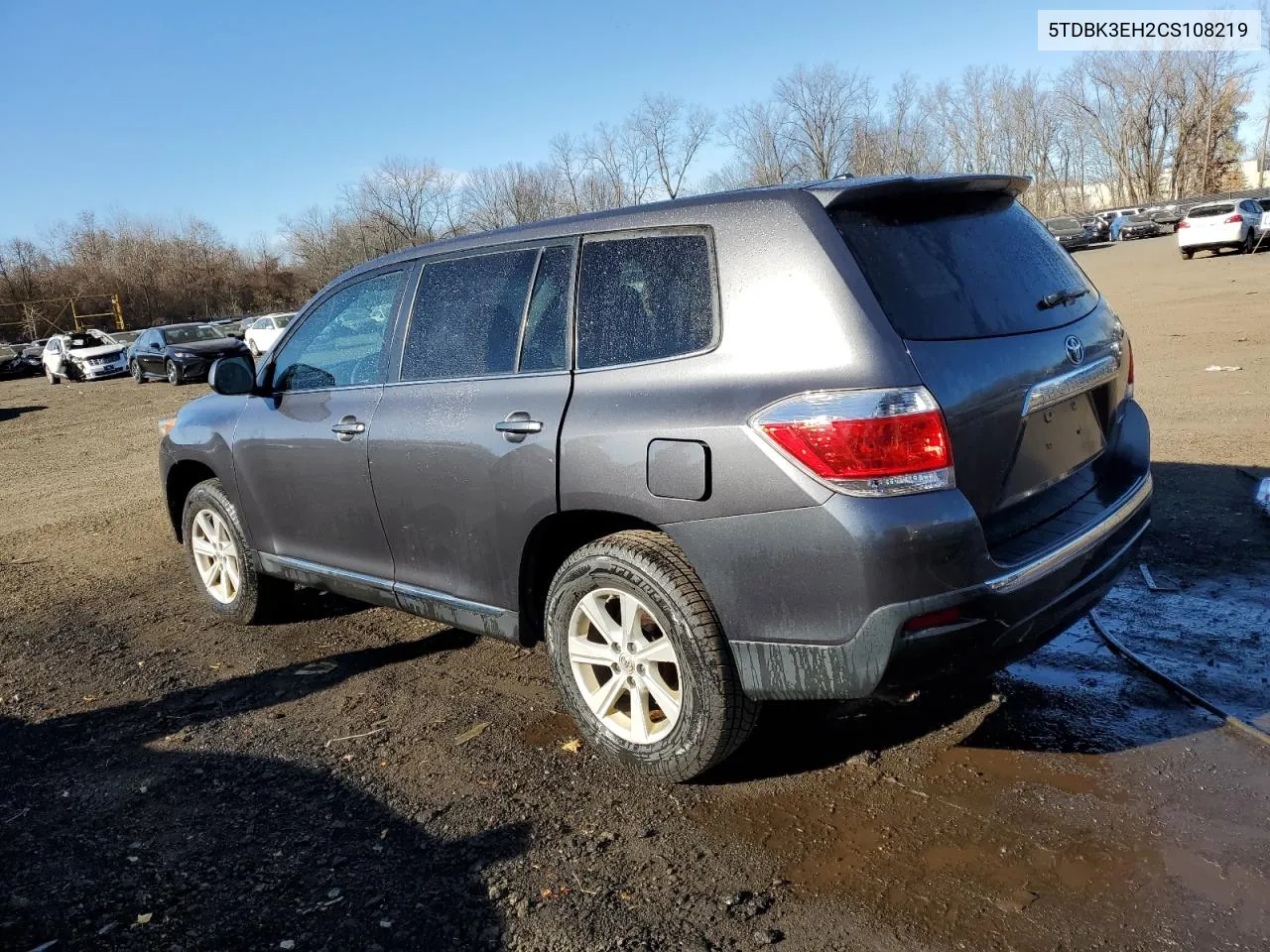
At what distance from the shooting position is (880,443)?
2.69 m

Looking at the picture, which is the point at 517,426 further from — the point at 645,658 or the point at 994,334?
the point at 994,334

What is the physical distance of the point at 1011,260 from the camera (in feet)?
10.8

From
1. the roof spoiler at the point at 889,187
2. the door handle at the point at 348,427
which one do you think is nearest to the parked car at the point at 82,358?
the door handle at the point at 348,427

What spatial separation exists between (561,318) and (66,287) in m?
59.7

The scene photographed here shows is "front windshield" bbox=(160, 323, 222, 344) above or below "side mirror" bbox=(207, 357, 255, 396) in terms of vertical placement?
below

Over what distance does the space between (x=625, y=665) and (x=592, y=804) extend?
0.45 m

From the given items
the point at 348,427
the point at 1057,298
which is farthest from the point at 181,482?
the point at 1057,298

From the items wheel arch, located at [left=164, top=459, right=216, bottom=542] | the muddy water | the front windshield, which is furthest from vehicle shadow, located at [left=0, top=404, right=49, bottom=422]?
the muddy water

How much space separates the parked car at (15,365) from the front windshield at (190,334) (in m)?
13.1

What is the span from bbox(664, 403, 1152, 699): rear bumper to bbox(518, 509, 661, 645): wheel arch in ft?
1.20

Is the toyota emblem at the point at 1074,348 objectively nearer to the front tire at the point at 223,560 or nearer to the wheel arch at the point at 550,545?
the wheel arch at the point at 550,545

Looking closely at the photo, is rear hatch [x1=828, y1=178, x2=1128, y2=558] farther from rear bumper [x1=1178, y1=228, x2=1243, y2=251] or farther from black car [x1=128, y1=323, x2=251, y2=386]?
rear bumper [x1=1178, y1=228, x2=1243, y2=251]

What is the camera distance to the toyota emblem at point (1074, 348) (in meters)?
3.19

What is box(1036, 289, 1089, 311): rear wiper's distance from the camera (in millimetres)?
3240
